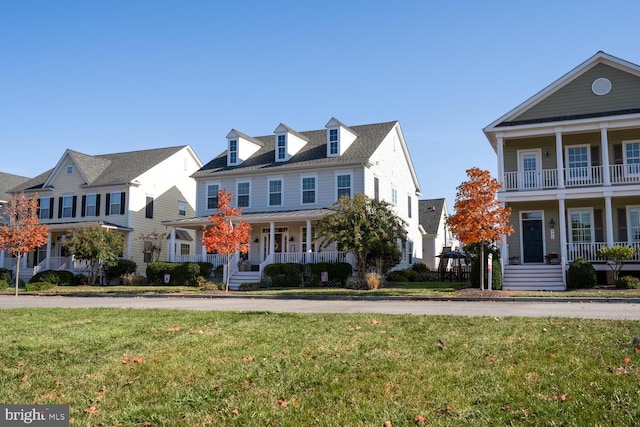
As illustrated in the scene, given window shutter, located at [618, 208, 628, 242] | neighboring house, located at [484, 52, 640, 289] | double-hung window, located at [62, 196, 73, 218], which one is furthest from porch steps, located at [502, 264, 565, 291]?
double-hung window, located at [62, 196, 73, 218]

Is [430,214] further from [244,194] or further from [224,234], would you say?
[224,234]

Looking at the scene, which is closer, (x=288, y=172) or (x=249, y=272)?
(x=249, y=272)

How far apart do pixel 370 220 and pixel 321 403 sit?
1976cm

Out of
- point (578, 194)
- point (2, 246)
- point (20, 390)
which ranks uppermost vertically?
point (578, 194)

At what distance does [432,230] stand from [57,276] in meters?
27.9

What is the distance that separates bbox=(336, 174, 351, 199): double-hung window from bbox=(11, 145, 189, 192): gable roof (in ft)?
48.0

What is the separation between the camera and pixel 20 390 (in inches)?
237

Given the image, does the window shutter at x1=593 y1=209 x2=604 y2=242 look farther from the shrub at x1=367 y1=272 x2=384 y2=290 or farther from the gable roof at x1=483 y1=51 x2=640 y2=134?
the shrub at x1=367 y1=272 x2=384 y2=290

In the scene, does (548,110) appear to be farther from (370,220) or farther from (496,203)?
(370,220)

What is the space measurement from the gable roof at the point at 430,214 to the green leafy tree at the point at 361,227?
20.0 metres

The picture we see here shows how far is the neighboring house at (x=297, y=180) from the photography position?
2902 cm

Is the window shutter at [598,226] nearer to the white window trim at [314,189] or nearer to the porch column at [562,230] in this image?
the porch column at [562,230]

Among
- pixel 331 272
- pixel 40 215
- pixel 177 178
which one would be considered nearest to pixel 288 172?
pixel 331 272

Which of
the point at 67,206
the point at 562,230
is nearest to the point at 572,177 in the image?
the point at 562,230
